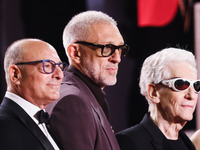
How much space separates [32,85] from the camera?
6.30 ft

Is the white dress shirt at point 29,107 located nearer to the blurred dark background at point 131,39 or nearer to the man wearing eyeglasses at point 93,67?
the man wearing eyeglasses at point 93,67

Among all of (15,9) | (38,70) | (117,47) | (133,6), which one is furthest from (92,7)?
(38,70)

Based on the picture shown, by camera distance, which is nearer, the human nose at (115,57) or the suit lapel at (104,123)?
the suit lapel at (104,123)

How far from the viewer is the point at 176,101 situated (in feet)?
7.75

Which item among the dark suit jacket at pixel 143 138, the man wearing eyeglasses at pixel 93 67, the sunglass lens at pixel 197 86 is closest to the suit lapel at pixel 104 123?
the man wearing eyeglasses at pixel 93 67

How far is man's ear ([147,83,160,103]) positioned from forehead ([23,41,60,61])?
738 millimetres

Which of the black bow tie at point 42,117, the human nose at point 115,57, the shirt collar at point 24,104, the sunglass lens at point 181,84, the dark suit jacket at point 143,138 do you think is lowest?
the dark suit jacket at point 143,138

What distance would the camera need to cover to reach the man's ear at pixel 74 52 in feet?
7.58

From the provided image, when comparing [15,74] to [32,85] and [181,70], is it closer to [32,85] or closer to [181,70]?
[32,85]

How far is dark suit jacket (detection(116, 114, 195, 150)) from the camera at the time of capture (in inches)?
91.4

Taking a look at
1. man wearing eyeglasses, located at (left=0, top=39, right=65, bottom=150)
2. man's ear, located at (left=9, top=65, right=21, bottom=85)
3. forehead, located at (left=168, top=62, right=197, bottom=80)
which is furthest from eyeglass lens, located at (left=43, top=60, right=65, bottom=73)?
forehead, located at (left=168, top=62, right=197, bottom=80)

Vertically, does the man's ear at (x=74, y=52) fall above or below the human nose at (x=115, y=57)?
above

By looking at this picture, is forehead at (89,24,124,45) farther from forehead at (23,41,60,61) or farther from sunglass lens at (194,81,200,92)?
sunglass lens at (194,81,200,92)

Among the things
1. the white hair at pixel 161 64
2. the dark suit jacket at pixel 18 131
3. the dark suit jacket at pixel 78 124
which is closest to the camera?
the dark suit jacket at pixel 18 131
